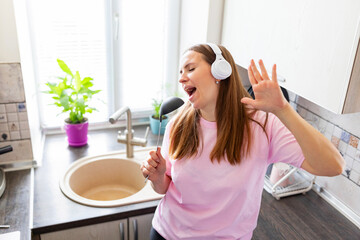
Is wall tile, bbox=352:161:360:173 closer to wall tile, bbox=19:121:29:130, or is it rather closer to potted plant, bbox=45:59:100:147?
potted plant, bbox=45:59:100:147

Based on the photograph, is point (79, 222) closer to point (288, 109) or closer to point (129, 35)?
point (288, 109)

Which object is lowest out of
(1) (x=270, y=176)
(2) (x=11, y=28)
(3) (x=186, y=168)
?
(1) (x=270, y=176)

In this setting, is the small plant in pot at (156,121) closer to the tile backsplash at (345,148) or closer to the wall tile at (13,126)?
the wall tile at (13,126)

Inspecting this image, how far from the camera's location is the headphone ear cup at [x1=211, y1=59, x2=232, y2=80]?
3.79ft

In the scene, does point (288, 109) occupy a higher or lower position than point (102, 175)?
higher

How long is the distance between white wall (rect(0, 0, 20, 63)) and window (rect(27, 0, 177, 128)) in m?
0.39

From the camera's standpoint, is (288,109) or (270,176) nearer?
(288,109)

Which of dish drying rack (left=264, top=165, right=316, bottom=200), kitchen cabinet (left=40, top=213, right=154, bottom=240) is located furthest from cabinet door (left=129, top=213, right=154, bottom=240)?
dish drying rack (left=264, top=165, right=316, bottom=200)

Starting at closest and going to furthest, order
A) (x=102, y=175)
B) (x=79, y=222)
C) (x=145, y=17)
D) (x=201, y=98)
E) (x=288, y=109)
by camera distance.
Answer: (x=288, y=109) < (x=201, y=98) < (x=79, y=222) < (x=102, y=175) < (x=145, y=17)

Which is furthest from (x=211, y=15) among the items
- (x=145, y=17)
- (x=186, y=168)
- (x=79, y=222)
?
(x=79, y=222)

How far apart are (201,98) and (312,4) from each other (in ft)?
1.68

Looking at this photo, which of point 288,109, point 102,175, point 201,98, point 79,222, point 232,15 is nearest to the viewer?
point 288,109

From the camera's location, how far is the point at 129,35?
216 cm

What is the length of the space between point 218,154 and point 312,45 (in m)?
0.51
